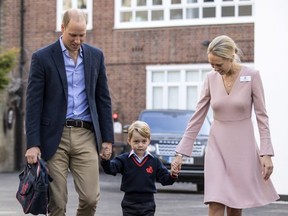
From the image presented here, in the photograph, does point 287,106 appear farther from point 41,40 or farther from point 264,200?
point 41,40

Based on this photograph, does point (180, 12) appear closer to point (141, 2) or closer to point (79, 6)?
point (141, 2)

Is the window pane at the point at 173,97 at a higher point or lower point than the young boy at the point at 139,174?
higher

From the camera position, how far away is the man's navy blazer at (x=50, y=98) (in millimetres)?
8055

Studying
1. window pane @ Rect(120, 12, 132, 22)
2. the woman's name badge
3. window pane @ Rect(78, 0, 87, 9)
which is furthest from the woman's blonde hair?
window pane @ Rect(78, 0, 87, 9)

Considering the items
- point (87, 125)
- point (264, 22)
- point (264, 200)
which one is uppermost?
point (264, 22)

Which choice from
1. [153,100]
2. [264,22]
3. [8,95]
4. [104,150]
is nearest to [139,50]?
[153,100]

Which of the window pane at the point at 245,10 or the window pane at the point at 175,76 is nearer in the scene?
the window pane at the point at 245,10

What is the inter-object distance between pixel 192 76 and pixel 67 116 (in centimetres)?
2261

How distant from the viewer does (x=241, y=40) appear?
29.8 m

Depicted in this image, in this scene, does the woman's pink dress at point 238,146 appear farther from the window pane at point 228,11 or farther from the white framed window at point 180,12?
the window pane at point 228,11

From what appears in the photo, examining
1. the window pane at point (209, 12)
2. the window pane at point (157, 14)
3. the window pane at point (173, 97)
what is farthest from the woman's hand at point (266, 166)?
the window pane at point (157, 14)

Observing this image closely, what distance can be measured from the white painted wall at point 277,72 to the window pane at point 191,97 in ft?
44.7

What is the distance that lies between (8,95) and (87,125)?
21.7 m

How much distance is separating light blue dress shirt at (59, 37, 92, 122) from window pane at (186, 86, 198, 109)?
22.5 m
